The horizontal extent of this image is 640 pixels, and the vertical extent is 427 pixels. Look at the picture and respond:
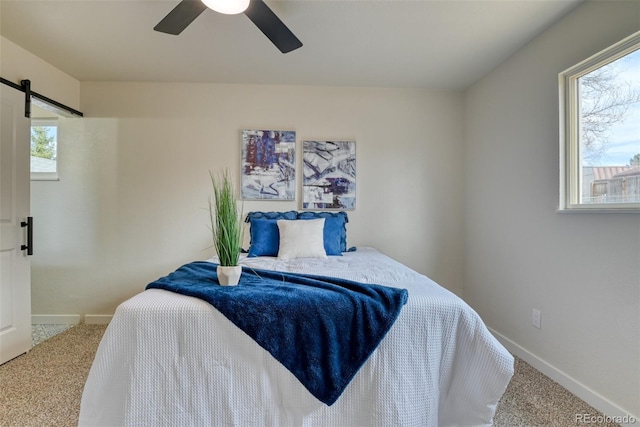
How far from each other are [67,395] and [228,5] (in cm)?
248

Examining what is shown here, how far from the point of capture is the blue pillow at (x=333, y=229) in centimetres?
263

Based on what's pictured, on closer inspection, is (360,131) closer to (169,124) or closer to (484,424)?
(169,124)

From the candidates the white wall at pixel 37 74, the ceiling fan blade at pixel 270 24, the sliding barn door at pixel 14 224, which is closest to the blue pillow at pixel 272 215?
the ceiling fan blade at pixel 270 24

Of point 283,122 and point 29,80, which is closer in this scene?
point 29,80

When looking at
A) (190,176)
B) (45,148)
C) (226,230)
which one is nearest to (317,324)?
(226,230)

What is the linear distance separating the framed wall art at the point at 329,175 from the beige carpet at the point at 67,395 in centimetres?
201

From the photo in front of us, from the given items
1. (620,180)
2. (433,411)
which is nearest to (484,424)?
(433,411)

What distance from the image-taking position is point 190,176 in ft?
9.99

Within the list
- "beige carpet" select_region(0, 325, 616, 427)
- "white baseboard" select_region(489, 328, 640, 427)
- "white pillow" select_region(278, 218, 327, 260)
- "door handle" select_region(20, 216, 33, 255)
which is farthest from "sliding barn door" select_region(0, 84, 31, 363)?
"white baseboard" select_region(489, 328, 640, 427)

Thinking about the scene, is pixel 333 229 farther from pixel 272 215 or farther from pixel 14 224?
pixel 14 224

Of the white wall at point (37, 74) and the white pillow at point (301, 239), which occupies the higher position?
the white wall at point (37, 74)

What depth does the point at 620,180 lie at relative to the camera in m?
1.64

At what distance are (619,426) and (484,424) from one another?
87cm

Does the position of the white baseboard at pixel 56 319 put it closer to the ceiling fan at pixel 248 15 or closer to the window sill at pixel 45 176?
the window sill at pixel 45 176
